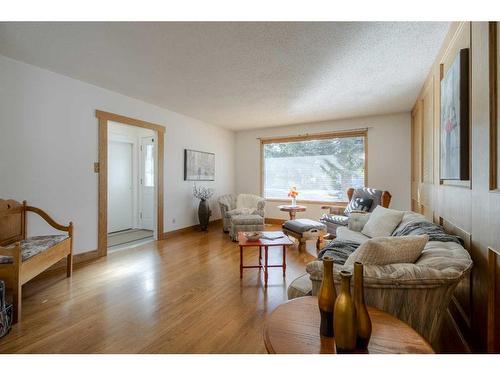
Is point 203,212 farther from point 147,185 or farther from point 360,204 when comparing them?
point 360,204

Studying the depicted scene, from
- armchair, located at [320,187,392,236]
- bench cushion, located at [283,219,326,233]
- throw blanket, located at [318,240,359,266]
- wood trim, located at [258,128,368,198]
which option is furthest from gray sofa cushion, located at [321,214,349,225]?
throw blanket, located at [318,240,359,266]

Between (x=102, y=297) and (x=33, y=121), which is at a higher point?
(x=33, y=121)

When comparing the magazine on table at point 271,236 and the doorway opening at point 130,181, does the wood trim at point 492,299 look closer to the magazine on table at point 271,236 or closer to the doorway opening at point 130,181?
the magazine on table at point 271,236

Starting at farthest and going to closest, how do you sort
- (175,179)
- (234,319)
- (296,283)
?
(175,179) < (234,319) < (296,283)

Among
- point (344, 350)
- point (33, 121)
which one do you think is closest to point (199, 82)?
point (33, 121)

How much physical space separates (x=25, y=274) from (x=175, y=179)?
2927 mm

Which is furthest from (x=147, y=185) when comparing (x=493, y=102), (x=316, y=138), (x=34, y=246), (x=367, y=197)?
(x=493, y=102)

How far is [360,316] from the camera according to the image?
853 millimetres

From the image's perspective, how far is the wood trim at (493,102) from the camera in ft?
4.00

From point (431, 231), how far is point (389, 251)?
800 mm

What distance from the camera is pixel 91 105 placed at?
10.9 ft

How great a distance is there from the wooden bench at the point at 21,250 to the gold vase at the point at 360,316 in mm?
2376
